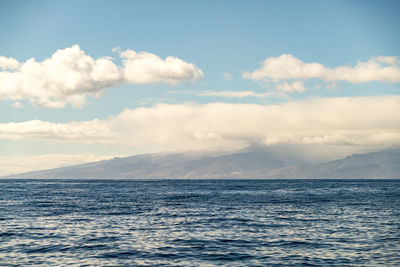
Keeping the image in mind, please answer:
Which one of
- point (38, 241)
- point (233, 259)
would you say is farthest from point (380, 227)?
point (38, 241)

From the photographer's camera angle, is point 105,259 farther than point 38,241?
No

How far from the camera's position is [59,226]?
40906 mm

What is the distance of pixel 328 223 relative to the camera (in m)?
42.7

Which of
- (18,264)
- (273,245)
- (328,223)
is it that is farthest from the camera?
(328,223)

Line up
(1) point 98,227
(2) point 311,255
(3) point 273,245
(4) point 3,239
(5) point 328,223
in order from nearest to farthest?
(2) point 311,255, (3) point 273,245, (4) point 3,239, (1) point 98,227, (5) point 328,223

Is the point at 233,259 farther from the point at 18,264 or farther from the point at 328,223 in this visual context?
the point at 328,223

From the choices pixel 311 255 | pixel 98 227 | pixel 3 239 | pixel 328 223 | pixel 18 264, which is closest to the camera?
pixel 18 264

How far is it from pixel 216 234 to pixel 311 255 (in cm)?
1038

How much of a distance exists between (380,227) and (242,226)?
14.4 meters

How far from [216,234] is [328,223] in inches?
577

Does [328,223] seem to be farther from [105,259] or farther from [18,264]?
[18,264]

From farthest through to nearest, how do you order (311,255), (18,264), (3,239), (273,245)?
(3,239)
(273,245)
(311,255)
(18,264)

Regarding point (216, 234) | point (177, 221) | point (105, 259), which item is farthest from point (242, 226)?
point (105, 259)

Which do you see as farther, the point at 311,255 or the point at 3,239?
the point at 3,239
